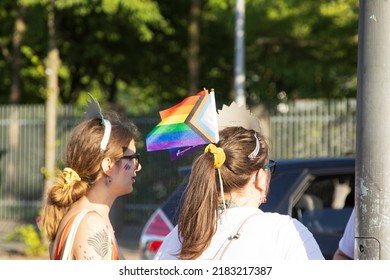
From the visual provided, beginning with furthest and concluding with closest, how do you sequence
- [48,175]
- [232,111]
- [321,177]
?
[48,175] < [321,177] < [232,111]

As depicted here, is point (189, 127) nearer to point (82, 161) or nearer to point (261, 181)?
point (261, 181)

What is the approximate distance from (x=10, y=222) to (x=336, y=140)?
688cm

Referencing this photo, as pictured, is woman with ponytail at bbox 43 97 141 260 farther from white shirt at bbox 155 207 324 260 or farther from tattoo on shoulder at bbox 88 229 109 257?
white shirt at bbox 155 207 324 260

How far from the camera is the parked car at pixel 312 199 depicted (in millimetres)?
7137

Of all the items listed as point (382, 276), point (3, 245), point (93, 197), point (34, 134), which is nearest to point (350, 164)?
point (93, 197)

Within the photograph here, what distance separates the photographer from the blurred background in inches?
727

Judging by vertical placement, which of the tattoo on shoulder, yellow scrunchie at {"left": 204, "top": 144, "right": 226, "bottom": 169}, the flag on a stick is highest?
the flag on a stick

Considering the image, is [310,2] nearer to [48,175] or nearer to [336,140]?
[336,140]

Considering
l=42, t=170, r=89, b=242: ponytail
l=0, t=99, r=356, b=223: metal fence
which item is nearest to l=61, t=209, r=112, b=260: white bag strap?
l=42, t=170, r=89, b=242: ponytail

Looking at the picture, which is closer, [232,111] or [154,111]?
[232,111]

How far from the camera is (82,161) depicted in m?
3.99

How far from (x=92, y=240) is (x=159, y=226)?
3873 mm

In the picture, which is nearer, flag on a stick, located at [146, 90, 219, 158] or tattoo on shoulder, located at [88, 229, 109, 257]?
flag on a stick, located at [146, 90, 219, 158]

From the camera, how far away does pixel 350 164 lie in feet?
24.6
